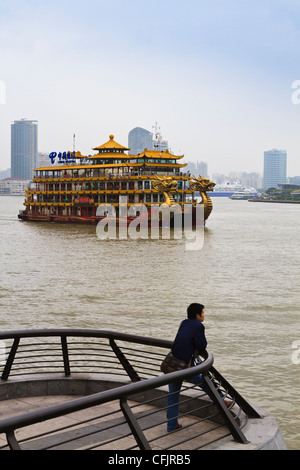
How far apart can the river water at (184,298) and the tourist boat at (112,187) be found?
60.1 ft

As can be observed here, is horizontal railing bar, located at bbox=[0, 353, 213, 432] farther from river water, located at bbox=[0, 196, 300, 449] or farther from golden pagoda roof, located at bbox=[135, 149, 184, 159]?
golden pagoda roof, located at bbox=[135, 149, 184, 159]

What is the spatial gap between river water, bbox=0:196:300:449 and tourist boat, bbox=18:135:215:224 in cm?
1831

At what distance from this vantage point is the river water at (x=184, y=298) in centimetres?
1319

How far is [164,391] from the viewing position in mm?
6598

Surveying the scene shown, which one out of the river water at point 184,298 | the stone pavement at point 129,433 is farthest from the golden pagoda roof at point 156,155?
the stone pavement at point 129,433

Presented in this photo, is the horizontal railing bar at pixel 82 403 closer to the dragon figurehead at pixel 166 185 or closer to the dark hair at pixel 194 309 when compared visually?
the dark hair at pixel 194 309

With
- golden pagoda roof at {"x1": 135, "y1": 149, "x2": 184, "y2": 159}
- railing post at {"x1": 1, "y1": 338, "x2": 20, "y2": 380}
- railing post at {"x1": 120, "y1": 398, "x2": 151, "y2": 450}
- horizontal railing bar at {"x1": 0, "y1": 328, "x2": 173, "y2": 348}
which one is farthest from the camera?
golden pagoda roof at {"x1": 135, "y1": 149, "x2": 184, "y2": 159}

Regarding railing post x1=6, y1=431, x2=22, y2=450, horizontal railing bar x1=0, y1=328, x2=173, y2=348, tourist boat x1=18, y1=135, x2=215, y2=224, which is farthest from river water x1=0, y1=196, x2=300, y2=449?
tourist boat x1=18, y1=135, x2=215, y2=224

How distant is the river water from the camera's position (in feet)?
43.3

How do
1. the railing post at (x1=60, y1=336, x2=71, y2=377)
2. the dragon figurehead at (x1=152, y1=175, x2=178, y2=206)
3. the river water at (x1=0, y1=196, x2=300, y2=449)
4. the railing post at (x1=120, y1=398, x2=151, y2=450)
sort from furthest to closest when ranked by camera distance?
the dragon figurehead at (x1=152, y1=175, x2=178, y2=206) < the river water at (x1=0, y1=196, x2=300, y2=449) < the railing post at (x1=60, y1=336, x2=71, y2=377) < the railing post at (x1=120, y1=398, x2=151, y2=450)

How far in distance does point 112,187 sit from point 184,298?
44831mm

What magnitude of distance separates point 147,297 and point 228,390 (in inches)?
655

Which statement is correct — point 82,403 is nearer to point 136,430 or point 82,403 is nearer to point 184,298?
point 136,430

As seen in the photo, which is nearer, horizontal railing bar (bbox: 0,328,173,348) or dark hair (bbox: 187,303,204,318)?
horizontal railing bar (bbox: 0,328,173,348)
